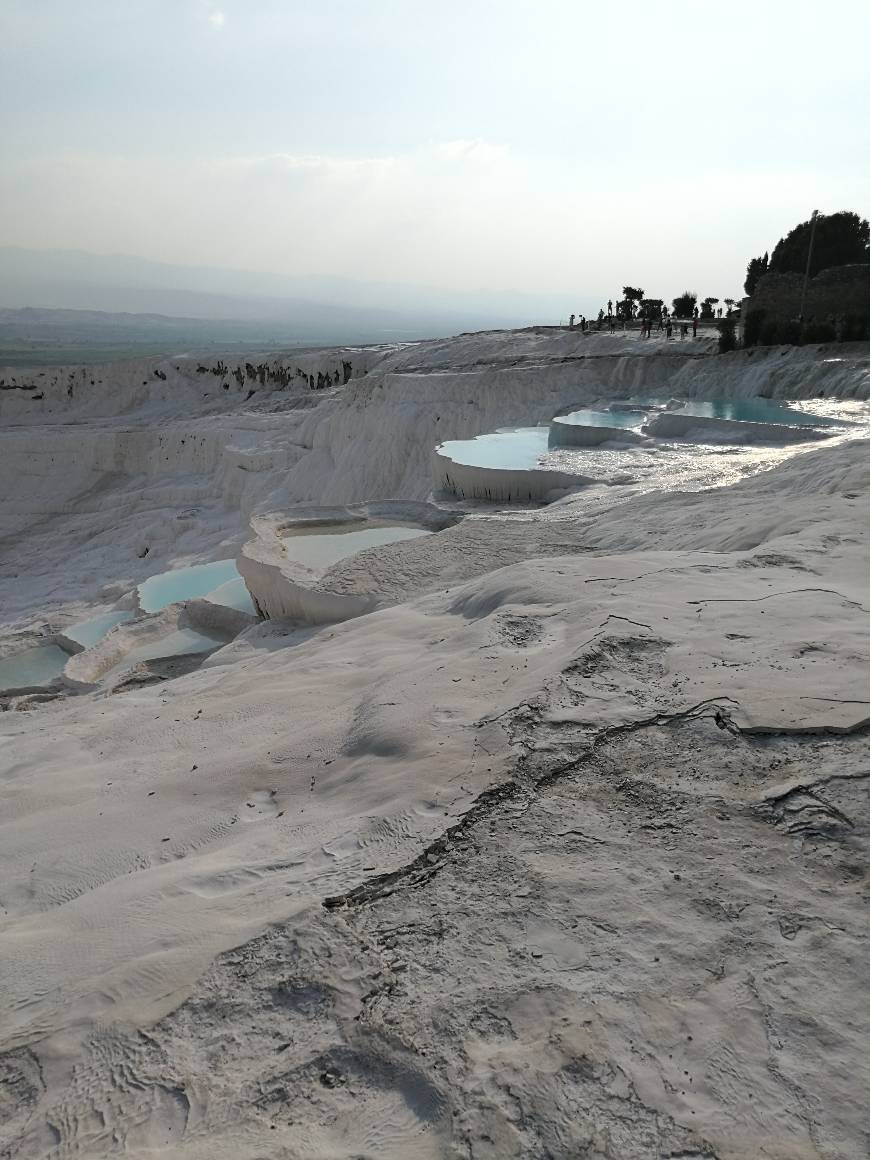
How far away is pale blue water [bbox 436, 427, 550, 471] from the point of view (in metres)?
11.1

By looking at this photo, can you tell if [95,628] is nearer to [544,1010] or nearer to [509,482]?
[509,482]

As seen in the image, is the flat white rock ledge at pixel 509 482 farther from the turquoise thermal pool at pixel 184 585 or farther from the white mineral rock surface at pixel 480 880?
the white mineral rock surface at pixel 480 880

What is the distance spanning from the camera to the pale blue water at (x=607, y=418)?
13.6 meters

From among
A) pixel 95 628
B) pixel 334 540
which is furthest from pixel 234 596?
pixel 95 628

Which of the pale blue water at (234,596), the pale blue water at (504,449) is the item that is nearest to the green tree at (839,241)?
the pale blue water at (504,449)

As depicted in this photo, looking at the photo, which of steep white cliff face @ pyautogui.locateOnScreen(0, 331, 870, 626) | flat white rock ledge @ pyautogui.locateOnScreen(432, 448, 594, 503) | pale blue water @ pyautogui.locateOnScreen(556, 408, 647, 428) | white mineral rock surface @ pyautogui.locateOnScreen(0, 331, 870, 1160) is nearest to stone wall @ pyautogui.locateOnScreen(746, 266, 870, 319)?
steep white cliff face @ pyautogui.locateOnScreen(0, 331, 870, 626)

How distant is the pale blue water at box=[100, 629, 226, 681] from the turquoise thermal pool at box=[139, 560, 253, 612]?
1.06 metres

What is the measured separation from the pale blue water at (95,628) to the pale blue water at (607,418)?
7.48 metres

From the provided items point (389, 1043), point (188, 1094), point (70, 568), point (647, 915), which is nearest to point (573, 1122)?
point (389, 1043)

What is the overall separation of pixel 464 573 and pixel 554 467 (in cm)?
443

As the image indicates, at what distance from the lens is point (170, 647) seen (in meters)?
8.62

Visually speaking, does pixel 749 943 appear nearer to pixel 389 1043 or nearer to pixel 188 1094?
pixel 389 1043

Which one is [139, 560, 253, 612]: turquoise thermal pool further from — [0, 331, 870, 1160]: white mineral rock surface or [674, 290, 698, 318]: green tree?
[674, 290, 698, 318]: green tree

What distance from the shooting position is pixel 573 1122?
1.68 metres
